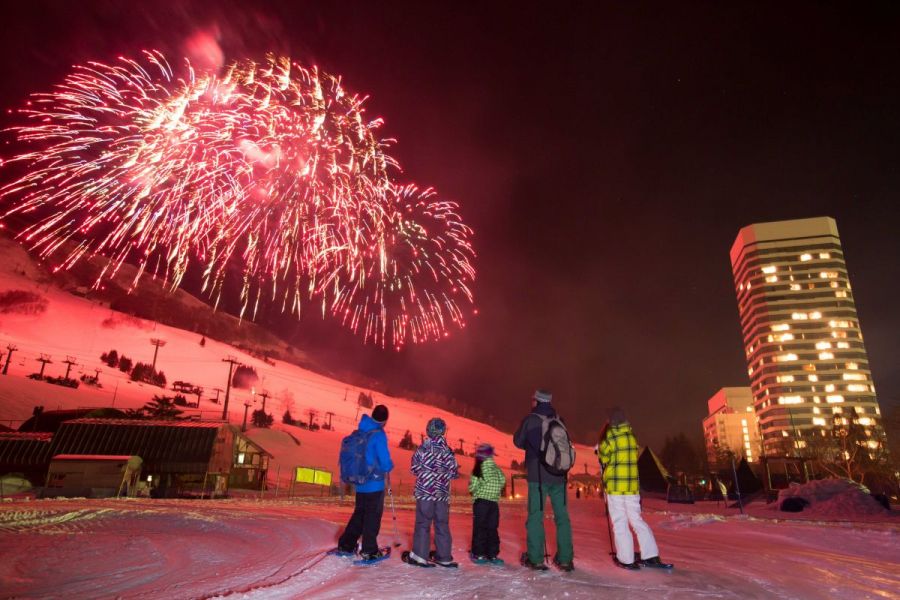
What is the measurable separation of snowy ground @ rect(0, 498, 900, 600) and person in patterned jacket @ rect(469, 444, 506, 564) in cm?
33

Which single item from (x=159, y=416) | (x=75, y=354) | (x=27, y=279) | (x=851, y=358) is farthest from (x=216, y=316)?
(x=851, y=358)

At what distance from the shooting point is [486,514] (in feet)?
21.4

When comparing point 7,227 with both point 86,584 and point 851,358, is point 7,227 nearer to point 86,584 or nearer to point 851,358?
point 86,584

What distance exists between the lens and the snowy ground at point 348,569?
4.80m

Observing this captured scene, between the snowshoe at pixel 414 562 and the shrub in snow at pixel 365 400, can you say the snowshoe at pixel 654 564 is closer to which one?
the snowshoe at pixel 414 562

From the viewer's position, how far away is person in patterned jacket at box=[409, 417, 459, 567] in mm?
6043

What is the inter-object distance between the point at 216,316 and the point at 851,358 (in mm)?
187809

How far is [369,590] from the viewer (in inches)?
183

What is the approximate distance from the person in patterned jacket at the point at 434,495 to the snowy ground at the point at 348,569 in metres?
0.30

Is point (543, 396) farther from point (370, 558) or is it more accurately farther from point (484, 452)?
point (370, 558)

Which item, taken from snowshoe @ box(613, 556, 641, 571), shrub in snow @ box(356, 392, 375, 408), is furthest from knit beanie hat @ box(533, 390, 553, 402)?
shrub in snow @ box(356, 392, 375, 408)

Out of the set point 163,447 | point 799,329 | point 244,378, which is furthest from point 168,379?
point 799,329

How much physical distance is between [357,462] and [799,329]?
186772mm

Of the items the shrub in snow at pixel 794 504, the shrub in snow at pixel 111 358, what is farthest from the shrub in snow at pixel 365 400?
the shrub in snow at pixel 794 504
